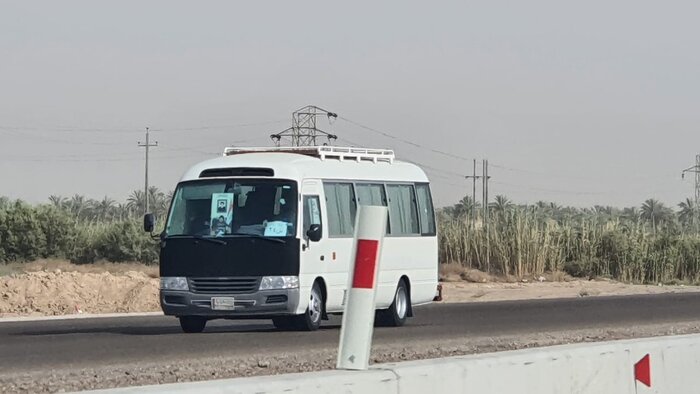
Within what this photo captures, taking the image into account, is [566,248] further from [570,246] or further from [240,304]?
[240,304]

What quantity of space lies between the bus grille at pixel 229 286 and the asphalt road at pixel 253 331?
2.15 ft

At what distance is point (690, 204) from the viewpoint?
458 feet

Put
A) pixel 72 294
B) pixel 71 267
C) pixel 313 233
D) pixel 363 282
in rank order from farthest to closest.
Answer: pixel 71 267
pixel 72 294
pixel 313 233
pixel 363 282

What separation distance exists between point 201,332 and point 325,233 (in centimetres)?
251

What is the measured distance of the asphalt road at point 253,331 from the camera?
1788 cm

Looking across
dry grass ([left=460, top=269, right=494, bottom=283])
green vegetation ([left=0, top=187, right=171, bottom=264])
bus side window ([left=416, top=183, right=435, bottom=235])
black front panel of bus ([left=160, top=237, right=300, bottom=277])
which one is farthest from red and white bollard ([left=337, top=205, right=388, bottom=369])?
green vegetation ([left=0, top=187, right=171, bottom=264])

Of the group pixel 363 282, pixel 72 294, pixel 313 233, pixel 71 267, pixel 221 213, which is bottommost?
pixel 72 294

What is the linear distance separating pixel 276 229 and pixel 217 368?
8544 millimetres

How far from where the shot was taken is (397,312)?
2555cm

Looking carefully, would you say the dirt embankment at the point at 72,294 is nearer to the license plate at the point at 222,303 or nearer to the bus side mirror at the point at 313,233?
the license plate at the point at 222,303

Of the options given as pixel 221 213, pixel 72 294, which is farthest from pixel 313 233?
pixel 72 294

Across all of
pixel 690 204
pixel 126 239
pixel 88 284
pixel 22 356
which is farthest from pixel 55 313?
pixel 690 204

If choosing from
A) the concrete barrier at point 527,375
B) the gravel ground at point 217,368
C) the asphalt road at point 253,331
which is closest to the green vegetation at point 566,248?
the asphalt road at point 253,331

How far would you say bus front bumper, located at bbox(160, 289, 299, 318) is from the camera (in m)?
22.8
